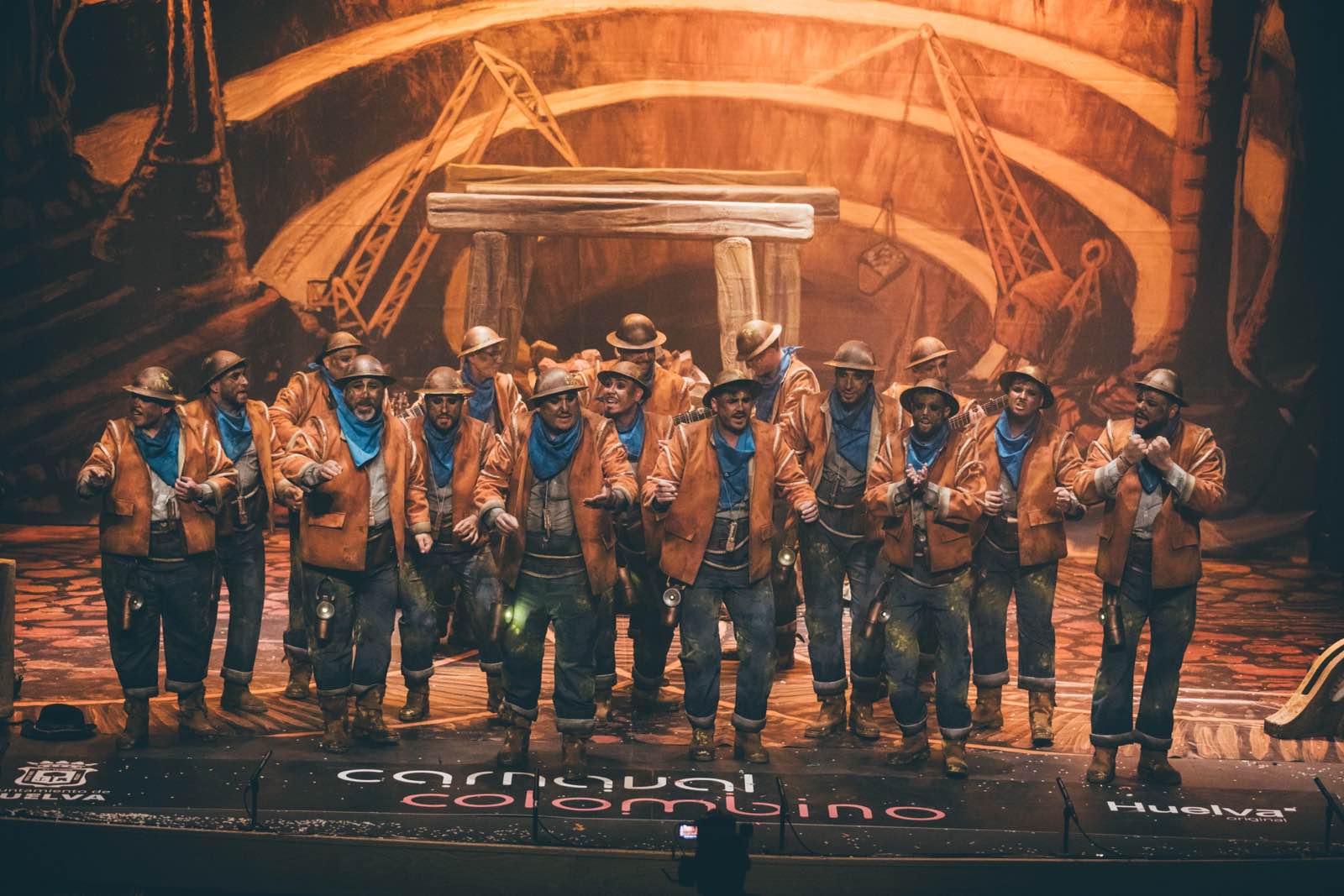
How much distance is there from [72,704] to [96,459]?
134 cm

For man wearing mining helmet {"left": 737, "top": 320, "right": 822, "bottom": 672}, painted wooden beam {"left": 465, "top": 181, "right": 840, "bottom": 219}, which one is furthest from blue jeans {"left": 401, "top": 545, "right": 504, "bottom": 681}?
painted wooden beam {"left": 465, "top": 181, "right": 840, "bottom": 219}

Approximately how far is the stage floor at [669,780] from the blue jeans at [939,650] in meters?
0.26

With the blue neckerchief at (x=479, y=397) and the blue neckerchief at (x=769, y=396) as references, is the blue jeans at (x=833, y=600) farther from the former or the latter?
the blue neckerchief at (x=479, y=397)

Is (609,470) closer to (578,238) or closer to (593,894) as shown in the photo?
(593,894)

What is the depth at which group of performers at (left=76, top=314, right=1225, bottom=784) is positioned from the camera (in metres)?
7.06

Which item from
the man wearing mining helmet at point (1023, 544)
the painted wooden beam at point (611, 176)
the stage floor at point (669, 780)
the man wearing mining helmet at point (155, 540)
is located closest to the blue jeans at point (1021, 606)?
the man wearing mining helmet at point (1023, 544)

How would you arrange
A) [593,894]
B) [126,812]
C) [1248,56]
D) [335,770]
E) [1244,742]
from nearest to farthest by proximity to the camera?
1. [593,894]
2. [126,812]
3. [335,770]
4. [1244,742]
5. [1248,56]

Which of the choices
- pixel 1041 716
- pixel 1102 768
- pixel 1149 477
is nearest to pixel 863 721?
pixel 1041 716

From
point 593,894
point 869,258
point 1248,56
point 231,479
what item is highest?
point 1248,56

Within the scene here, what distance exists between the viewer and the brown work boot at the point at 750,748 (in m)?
7.27

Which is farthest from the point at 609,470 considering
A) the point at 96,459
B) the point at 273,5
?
the point at 273,5

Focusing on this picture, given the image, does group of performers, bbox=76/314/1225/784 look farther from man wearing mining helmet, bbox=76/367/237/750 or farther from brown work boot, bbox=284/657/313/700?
brown work boot, bbox=284/657/313/700

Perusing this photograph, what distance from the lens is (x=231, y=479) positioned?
746cm

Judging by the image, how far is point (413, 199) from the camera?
12.2 m
